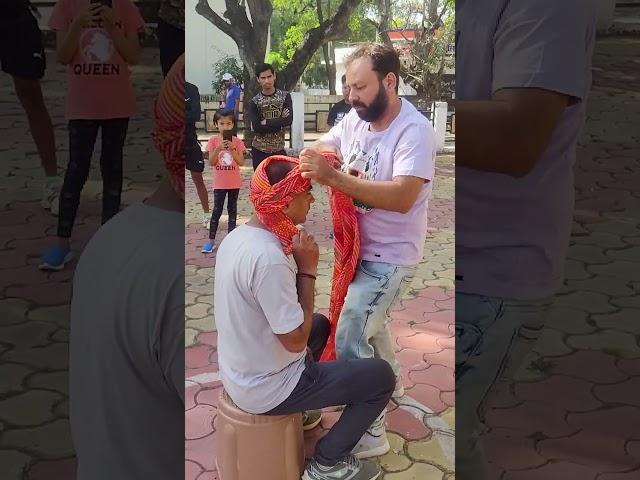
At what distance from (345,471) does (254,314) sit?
0.27m

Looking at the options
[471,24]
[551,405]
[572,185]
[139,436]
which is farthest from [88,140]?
[551,405]

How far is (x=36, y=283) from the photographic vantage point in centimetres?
108

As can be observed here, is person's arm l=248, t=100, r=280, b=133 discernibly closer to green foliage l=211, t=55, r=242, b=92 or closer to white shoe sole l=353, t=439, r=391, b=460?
green foliage l=211, t=55, r=242, b=92

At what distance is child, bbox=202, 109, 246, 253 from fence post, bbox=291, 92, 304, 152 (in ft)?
0.23

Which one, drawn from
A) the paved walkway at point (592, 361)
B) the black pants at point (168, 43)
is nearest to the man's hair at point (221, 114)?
the black pants at point (168, 43)

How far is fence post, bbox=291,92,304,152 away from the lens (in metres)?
0.86

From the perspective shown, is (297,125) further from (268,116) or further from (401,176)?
(401,176)

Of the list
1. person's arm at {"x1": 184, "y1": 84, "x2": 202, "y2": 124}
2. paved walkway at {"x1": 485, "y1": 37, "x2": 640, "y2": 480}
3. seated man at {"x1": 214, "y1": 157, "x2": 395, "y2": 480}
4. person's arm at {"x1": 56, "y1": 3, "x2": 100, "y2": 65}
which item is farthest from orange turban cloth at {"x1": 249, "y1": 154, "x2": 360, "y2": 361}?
paved walkway at {"x1": 485, "y1": 37, "x2": 640, "y2": 480}

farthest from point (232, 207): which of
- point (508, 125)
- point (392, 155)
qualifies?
point (508, 125)

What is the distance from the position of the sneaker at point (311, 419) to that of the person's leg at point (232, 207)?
300 millimetres

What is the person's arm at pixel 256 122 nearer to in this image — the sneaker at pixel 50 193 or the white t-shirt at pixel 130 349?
the white t-shirt at pixel 130 349

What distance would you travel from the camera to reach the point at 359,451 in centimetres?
95

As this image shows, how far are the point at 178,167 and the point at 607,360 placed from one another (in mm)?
1090

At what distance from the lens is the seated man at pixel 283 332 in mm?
855
